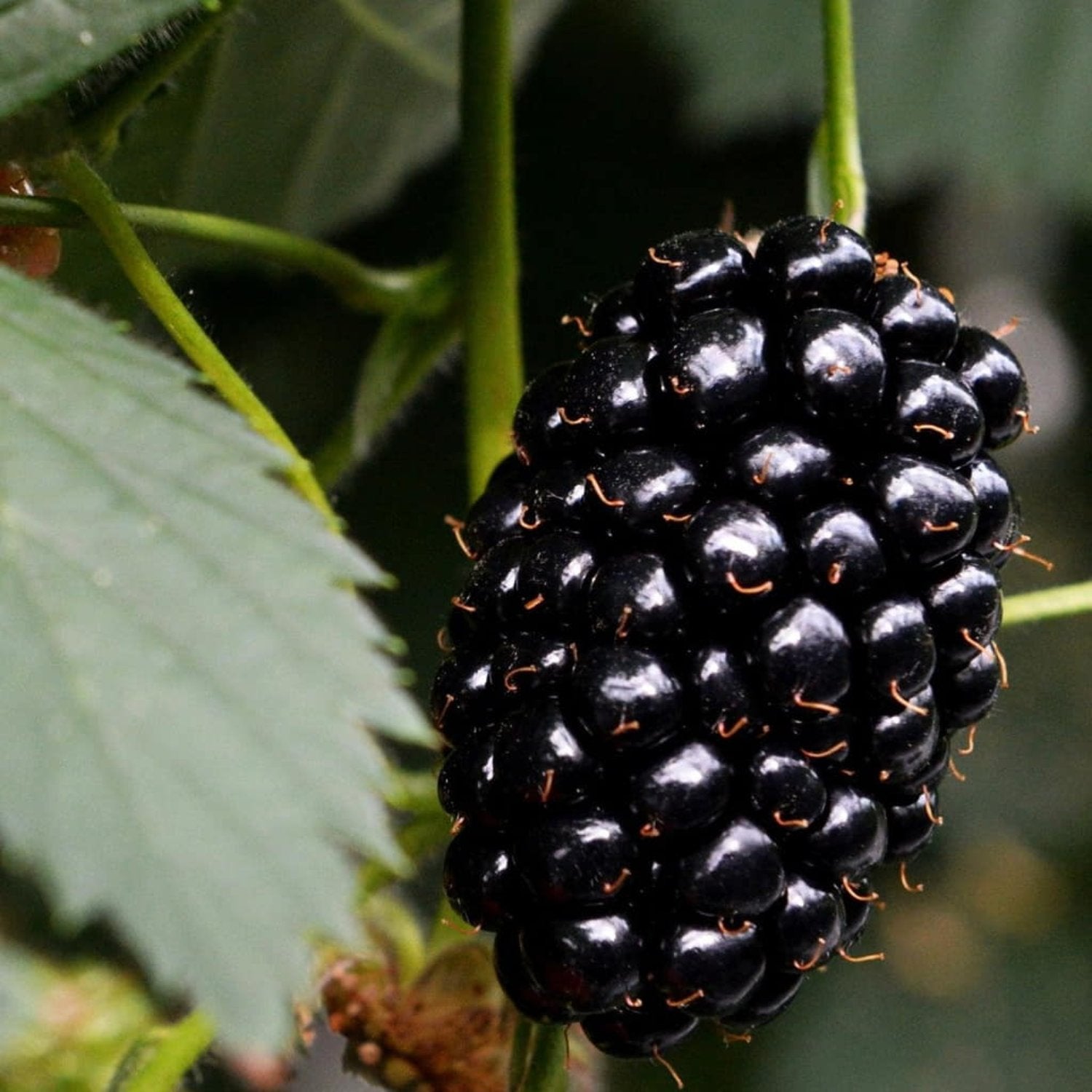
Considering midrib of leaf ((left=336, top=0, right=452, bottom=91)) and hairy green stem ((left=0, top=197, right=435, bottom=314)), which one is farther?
midrib of leaf ((left=336, top=0, right=452, bottom=91))

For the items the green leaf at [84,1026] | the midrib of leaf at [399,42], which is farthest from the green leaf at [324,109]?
the green leaf at [84,1026]

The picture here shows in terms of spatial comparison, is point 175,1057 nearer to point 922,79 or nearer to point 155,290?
point 155,290

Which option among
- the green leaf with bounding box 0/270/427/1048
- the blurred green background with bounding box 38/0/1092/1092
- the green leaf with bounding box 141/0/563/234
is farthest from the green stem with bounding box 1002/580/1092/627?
the green leaf with bounding box 141/0/563/234

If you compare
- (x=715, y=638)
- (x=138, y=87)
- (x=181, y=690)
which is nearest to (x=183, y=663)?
(x=181, y=690)

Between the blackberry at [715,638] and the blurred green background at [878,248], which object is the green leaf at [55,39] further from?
the blurred green background at [878,248]

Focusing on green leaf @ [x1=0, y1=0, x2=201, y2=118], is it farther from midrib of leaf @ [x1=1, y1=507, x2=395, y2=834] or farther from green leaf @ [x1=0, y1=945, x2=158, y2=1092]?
green leaf @ [x1=0, y1=945, x2=158, y2=1092]
